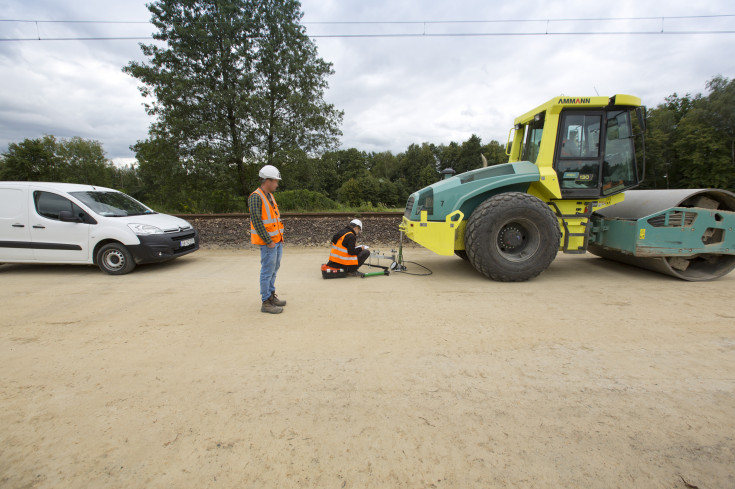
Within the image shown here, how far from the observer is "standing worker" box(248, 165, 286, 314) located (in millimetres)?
4051

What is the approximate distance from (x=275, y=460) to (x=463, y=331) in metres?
2.28

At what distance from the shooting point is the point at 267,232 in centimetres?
410

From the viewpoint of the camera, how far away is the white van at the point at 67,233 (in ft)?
20.2

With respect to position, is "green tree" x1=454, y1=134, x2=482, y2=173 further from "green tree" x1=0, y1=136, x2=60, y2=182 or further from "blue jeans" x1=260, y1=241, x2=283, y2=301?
"green tree" x1=0, y1=136, x2=60, y2=182

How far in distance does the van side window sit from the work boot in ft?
15.2

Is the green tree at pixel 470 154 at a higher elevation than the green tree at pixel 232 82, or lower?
higher

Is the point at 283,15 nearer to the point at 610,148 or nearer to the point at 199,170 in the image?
the point at 199,170

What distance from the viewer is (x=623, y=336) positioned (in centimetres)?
338

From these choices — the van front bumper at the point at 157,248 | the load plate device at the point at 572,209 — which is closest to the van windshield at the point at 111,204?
the van front bumper at the point at 157,248

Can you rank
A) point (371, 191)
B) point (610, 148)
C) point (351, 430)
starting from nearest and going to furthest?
point (351, 430) < point (610, 148) < point (371, 191)

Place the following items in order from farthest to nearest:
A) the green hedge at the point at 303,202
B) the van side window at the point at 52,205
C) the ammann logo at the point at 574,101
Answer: the green hedge at the point at 303,202
the van side window at the point at 52,205
the ammann logo at the point at 574,101

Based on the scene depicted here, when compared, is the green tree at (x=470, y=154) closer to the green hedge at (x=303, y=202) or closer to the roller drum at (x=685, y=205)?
the green hedge at (x=303, y=202)

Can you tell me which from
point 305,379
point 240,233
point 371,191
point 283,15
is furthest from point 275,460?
point 371,191

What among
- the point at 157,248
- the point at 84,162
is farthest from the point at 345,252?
the point at 84,162
